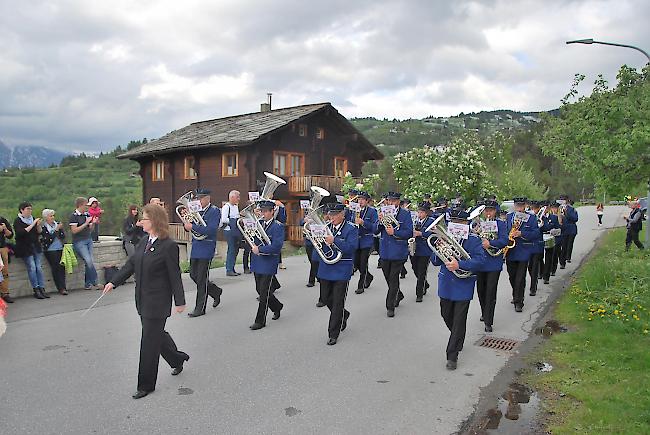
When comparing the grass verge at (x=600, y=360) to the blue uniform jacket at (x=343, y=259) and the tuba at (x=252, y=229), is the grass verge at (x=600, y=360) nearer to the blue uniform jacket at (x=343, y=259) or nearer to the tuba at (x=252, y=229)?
the blue uniform jacket at (x=343, y=259)

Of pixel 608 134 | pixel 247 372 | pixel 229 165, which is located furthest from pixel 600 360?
pixel 229 165

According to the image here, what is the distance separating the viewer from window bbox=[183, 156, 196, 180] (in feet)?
89.8

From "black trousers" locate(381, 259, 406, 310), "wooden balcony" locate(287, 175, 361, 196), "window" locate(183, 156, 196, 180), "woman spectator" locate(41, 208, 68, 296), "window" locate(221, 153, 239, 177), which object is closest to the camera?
"black trousers" locate(381, 259, 406, 310)

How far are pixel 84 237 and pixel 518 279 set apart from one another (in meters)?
8.27

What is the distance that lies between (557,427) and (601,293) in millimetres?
5632

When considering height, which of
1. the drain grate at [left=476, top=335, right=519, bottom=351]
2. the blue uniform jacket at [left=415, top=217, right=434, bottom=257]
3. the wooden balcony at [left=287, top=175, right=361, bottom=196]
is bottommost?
the drain grate at [left=476, top=335, right=519, bottom=351]

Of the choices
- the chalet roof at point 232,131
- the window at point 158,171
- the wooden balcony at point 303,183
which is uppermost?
the chalet roof at point 232,131

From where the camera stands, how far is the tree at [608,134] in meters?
11.0

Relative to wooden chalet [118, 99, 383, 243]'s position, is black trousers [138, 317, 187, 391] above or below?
below

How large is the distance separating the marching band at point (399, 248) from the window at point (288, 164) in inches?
Answer: 593

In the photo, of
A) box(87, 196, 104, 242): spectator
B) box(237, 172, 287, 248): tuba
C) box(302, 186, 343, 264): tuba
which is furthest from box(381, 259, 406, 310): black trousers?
box(87, 196, 104, 242): spectator

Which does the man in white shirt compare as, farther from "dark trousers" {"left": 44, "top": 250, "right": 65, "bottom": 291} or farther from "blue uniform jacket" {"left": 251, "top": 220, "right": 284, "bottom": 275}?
"blue uniform jacket" {"left": 251, "top": 220, "right": 284, "bottom": 275}

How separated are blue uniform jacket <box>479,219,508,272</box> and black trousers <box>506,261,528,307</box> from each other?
5.27ft

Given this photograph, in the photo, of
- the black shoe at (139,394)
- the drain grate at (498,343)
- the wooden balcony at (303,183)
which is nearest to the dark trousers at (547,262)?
the drain grate at (498,343)
